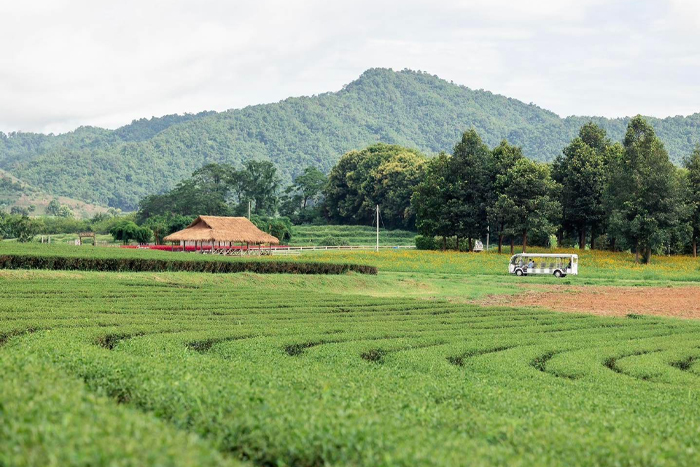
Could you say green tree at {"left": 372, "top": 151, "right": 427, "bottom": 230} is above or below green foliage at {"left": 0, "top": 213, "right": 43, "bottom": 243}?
above

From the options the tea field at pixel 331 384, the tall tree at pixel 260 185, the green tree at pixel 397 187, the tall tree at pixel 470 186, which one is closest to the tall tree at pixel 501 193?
the tall tree at pixel 470 186

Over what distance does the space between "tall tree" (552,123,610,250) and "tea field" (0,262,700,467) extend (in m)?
50.8

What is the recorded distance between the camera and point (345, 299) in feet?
99.0

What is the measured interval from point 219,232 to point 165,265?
110 ft

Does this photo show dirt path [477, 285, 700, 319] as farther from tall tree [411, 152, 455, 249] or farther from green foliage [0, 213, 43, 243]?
green foliage [0, 213, 43, 243]

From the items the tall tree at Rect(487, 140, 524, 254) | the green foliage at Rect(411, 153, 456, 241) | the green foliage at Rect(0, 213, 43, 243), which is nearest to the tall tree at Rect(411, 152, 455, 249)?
the green foliage at Rect(411, 153, 456, 241)

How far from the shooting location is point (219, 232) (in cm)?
7619

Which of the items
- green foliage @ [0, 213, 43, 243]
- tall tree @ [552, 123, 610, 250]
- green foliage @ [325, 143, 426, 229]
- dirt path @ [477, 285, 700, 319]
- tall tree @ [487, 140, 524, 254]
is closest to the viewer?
dirt path @ [477, 285, 700, 319]

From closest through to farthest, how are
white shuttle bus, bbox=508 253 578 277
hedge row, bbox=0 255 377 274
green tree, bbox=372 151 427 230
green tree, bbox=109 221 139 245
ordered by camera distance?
hedge row, bbox=0 255 377 274, white shuttle bus, bbox=508 253 578 277, green tree, bbox=109 221 139 245, green tree, bbox=372 151 427 230

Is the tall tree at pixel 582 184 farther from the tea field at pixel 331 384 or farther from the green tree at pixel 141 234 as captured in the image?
the tea field at pixel 331 384

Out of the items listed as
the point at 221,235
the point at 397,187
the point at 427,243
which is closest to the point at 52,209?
the point at 397,187

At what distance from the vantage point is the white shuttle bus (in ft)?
184

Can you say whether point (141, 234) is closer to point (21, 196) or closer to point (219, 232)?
point (219, 232)

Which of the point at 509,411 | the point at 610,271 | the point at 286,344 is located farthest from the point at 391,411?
the point at 610,271
